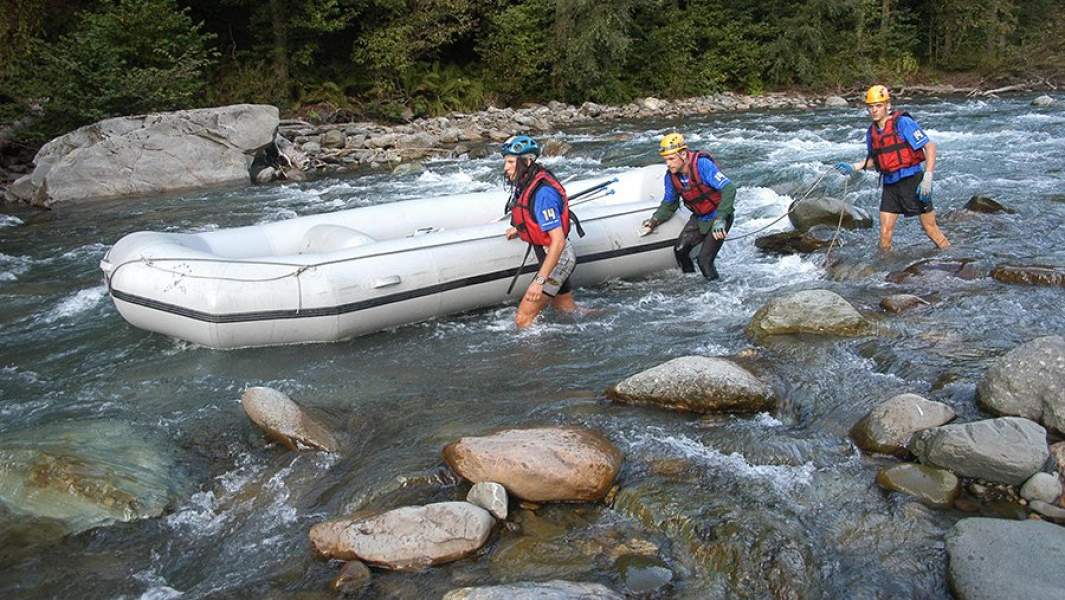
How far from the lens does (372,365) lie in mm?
5586

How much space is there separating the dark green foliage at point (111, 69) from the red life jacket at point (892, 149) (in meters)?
12.8

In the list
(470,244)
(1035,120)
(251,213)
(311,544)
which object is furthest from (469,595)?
(1035,120)

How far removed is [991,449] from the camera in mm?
3541

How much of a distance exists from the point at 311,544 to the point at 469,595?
3.05ft

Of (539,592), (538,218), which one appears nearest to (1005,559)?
(539,592)

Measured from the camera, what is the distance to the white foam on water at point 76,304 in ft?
22.5

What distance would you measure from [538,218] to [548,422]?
6.29 feet

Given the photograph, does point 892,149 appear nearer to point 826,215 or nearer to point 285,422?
point 826,215

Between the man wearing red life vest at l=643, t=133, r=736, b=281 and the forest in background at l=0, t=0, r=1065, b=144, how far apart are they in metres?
11.5

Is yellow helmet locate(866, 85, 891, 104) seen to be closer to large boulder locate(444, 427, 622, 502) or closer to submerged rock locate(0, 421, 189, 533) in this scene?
large boulder locate(444, 427, 622, 502)

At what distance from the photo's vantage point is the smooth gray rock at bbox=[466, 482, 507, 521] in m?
3.58

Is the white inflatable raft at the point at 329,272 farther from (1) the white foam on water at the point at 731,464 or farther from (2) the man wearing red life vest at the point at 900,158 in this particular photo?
(1) the white foam on water at the point at 731,464

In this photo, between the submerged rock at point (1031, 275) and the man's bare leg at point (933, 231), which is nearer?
the submerged rock at point (1031, 275)

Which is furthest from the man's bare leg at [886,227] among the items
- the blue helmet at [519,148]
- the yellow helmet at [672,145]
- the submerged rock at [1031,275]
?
the blue helmet at [519,148]
